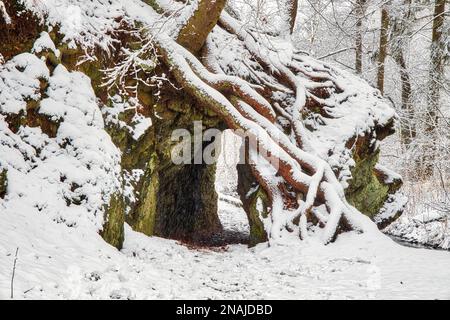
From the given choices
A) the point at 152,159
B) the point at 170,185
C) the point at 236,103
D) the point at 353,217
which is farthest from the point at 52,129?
the point at 353,217

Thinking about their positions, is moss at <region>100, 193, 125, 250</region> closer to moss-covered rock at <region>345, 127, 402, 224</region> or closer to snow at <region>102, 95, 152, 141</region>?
snow at <region>102, 95, 152, 141</region>

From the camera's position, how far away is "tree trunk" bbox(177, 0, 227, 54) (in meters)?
7.43

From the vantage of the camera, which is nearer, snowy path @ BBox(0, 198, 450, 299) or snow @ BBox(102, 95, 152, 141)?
snowy path @ BBox(0, 198, 450, 299)

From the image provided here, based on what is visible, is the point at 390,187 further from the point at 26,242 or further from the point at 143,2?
the point at 26,242

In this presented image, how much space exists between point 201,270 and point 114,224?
57.0 inches

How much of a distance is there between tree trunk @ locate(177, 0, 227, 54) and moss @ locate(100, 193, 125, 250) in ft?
12.3

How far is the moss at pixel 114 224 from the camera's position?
530 centimetres

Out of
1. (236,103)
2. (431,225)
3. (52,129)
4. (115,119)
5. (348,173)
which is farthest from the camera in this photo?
(431,225)

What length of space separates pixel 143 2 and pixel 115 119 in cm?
319

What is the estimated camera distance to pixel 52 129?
5363mm

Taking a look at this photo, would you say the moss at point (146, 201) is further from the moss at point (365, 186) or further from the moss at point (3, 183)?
the moss at point (365, 186)

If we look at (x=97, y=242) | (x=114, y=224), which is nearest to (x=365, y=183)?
(x=114, y=224)

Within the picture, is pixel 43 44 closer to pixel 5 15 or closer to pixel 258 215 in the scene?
pixel 5 15

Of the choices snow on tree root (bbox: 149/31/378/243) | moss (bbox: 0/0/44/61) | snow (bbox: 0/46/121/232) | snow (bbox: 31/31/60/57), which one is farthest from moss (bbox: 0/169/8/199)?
snow on tree root (bbox: 149/31/378/243)
